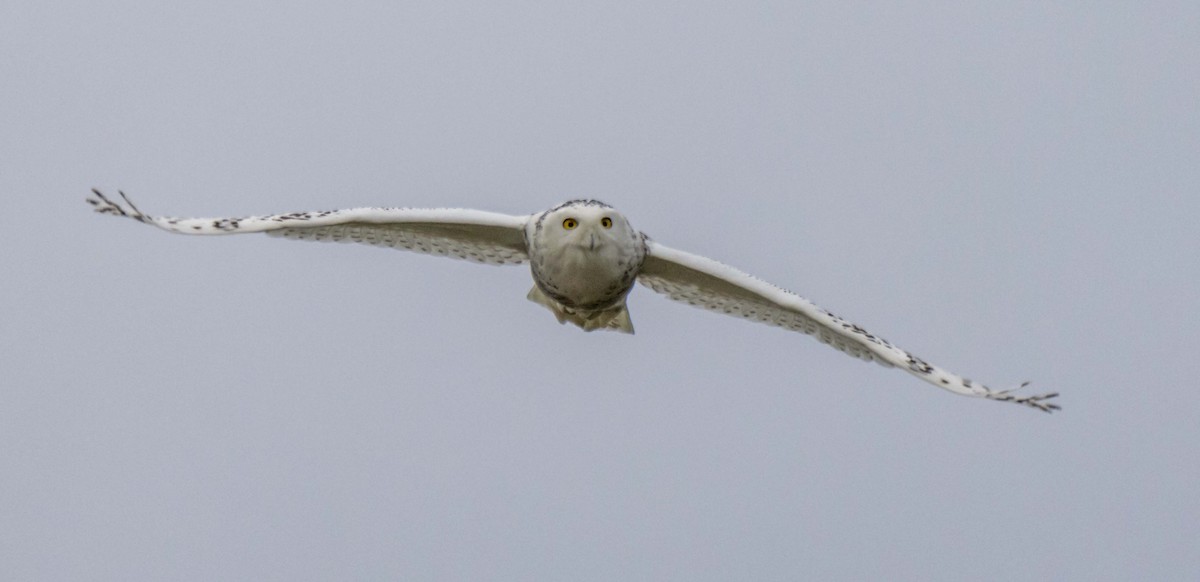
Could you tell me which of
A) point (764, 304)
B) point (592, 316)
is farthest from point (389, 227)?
point (764, 304)

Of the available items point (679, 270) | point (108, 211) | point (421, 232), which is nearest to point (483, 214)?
point (421, 232)

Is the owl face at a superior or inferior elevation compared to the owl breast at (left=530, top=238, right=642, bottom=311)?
superior

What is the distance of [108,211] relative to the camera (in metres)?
19.5

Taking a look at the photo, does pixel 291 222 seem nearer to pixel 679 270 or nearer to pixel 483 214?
pixel 483 214

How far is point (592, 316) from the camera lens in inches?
776

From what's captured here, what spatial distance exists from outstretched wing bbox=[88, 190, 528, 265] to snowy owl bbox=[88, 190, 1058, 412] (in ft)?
0.03

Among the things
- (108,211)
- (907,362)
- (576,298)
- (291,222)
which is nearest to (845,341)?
(907,362)

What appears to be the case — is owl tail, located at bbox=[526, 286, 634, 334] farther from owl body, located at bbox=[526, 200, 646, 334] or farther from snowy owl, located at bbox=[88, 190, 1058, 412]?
owl body, located at bbox=[526, 200, 646, 334]

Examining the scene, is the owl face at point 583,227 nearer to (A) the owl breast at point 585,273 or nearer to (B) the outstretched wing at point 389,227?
(A) the owl breast at point 585,273

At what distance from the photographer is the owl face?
18.2 meters

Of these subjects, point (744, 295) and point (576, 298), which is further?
point (744, 295)

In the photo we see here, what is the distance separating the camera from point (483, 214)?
19.3m

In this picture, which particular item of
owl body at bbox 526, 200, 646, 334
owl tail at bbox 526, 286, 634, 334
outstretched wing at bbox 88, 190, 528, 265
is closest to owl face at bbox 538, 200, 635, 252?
owl body at bbox 526, 200, 646, 334

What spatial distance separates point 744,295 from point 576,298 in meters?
2.14
